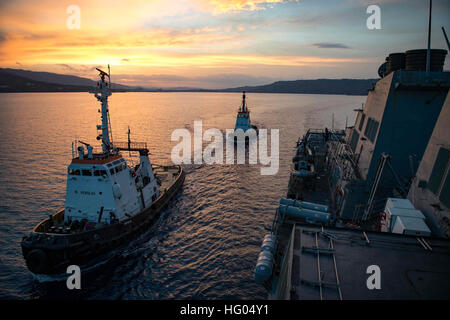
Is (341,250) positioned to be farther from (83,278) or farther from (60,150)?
(60,150)

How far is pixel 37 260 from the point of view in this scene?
59.4ft

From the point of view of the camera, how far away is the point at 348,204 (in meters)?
22.9

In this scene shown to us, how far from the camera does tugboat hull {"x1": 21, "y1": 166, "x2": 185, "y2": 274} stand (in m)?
18.2

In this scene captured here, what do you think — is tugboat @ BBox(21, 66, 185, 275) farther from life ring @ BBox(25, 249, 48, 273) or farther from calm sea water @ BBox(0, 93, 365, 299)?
calm sea water @ BBox(0, 93, 365, 299)

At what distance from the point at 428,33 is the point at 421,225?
1514 cm

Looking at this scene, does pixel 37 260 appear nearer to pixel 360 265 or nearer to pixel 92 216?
pixel 92 216

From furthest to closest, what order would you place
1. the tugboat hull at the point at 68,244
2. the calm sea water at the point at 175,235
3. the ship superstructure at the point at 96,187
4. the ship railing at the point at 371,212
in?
1. the ship superstructure at the point at 96,187
2. the ship railing at the point at 371,212
3. the calm sea water at the point at 175,235
4. the tugboat hull at the point at 68,244

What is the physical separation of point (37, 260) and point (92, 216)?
5178mm

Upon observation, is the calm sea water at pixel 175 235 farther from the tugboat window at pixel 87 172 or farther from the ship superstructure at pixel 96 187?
the tugboat window at pixel 87 172

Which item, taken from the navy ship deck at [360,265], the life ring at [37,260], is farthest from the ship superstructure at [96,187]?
the navy ship deck at [360,265]

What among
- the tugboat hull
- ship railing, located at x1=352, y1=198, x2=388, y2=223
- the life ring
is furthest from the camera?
ship railing, located at x1=352, y1=198, x2=388, y2=223

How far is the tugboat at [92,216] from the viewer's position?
18562 mm

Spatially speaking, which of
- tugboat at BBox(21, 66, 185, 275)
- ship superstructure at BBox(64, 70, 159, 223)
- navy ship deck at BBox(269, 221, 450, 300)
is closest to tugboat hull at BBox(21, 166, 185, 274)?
tugboat at BBox(21, 66, 185, 275)
